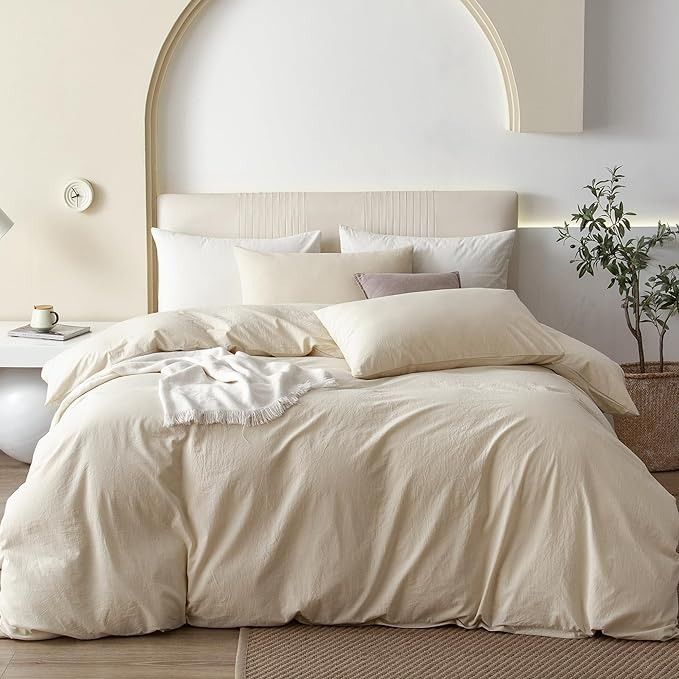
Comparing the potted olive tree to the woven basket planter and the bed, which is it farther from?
the bed

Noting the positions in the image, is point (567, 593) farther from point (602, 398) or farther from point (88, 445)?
point (88, 445)

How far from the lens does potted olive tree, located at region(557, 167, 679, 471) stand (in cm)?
398

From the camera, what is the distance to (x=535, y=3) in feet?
13.9

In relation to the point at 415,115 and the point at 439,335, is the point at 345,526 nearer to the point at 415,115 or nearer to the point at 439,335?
the point at 439,335

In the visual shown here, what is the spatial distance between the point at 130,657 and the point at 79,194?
255cm

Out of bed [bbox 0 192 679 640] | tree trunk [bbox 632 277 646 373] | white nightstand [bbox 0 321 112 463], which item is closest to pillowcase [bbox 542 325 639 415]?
bed [bbox 0 192 679 640]

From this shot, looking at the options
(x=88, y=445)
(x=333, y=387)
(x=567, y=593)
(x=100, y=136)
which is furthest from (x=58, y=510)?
(x=100, y=136)

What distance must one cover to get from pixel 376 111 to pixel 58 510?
258 centimetres

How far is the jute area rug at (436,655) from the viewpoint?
2.35 m

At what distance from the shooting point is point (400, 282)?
381 cm

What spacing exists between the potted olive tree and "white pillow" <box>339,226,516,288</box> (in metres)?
0.35

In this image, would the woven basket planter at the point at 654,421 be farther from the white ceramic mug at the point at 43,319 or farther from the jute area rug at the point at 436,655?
the white ceramic mug at the point at 43,319

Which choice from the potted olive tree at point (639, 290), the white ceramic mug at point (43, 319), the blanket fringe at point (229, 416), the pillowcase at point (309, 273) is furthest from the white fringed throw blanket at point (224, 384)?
the potted olive tree at point (639, 290)

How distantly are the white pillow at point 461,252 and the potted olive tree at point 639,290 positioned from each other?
0.35 metres
